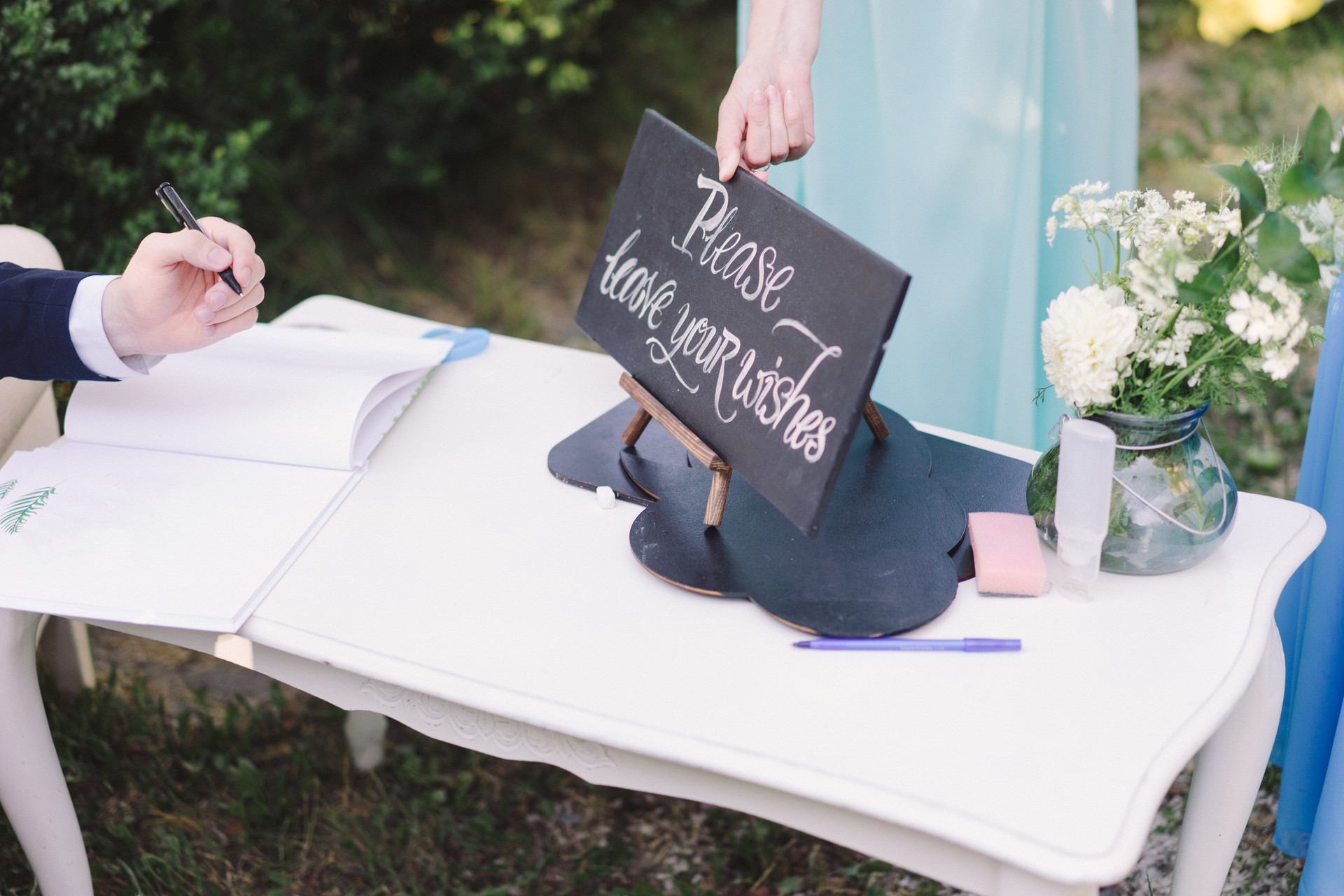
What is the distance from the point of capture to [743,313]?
1.02 metres

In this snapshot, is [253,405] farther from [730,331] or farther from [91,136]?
[91,136]

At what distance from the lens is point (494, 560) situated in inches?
41.1

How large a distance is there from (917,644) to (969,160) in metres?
0.84

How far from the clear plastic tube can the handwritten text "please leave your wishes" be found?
7.9 inches

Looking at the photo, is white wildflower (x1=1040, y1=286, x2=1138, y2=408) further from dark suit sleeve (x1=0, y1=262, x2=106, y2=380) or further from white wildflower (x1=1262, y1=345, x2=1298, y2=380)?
dark suit sleeve (x1=0, y1=262, x2=106, y2=380)

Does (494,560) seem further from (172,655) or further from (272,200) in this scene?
(272,200)

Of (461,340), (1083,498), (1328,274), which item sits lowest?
(461,340)

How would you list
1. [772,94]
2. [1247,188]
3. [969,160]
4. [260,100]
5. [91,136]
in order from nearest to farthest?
[1247,188]
[772,94]
[969,160]
[91,136]
[260,100]

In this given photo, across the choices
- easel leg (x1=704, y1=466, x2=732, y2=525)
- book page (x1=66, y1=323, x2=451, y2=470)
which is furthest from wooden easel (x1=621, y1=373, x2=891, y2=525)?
book page (x1=66, y1=323, x2=451, y2=470)

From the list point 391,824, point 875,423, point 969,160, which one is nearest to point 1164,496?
point 875,423

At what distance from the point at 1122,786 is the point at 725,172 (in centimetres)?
63

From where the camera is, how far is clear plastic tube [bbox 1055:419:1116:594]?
89 cm

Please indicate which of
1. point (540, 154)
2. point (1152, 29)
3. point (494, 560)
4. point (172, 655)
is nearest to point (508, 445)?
point (494, 560)

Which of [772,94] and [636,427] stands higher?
[772,94]
